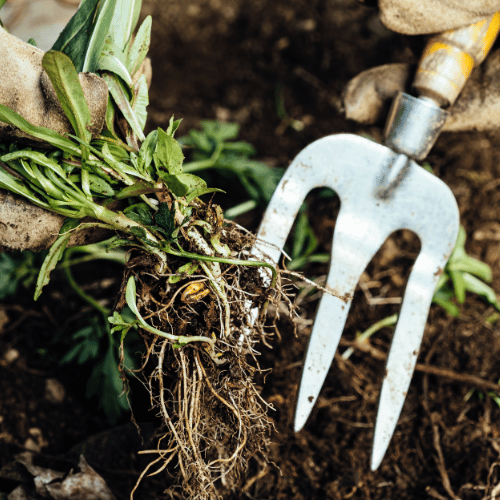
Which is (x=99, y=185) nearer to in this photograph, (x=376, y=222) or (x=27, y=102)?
(x=27, y=102)

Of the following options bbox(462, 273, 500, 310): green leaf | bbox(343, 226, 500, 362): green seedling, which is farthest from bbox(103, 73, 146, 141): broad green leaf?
bbox(462, 273, 500, 310): green leaf

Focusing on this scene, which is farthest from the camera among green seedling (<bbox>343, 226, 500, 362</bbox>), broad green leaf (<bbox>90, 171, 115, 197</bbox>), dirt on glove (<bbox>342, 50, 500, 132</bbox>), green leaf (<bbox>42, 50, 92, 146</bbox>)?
green seedling (<bbox>343, 226, 500, 362</bbox>)

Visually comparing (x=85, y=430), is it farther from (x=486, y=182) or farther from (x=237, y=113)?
(x=486, y=182)

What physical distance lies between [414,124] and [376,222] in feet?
0.88

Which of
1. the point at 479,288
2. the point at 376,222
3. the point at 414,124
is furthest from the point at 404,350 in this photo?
the point at 414,124

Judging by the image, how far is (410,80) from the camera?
1201 mm

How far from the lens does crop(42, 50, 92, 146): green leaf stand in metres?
0.75

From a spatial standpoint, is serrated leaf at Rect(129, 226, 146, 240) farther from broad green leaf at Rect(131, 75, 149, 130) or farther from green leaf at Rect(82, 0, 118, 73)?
green leaf at Rect(82, 0, 118, 73)

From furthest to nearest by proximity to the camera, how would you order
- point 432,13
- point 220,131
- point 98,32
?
1. point 220,131
2. point 432,13
3. point 98,32

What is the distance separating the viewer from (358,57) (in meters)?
1.67

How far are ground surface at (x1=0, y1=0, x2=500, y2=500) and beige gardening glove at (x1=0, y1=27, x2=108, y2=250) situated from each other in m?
0.53

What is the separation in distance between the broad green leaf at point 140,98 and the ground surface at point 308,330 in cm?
57

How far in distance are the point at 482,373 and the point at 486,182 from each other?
728mm

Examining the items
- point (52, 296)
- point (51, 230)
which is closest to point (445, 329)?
point (51, 230)
